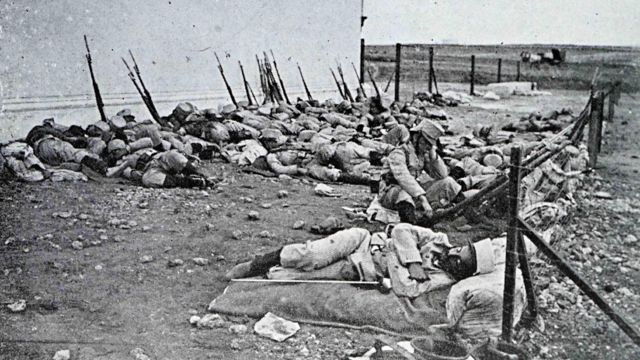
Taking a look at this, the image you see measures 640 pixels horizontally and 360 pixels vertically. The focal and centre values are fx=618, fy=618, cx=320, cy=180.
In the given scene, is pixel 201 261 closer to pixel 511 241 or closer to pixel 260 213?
pixel 260 213

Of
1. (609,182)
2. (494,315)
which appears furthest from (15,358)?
(609,182)

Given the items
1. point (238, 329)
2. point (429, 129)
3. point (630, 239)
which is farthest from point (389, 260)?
point (630, 239)

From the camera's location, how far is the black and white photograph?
13.3 feet

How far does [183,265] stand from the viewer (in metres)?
5.47

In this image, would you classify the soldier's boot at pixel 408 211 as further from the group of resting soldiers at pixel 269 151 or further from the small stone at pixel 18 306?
the small stone at pixel 18 306

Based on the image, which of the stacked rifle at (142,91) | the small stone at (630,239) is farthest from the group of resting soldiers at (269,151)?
the small stone at (630,239)

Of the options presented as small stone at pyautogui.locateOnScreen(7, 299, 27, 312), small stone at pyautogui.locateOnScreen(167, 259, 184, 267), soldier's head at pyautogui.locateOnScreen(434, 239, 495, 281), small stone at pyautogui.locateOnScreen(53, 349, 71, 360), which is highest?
soldier's head at pyautogui.locateOnScreen(434, 239, 495, 281)

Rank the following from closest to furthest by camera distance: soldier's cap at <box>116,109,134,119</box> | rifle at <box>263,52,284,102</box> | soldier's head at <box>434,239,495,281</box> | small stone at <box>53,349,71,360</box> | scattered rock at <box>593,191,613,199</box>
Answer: small stone at <box>53,349,71,360</box> → soldier's head at <box>434,239,495,281</box> → scattered rock at <box>593,191,613,199</box> → soldier's cap at <box>116,109,134,119</box> → rifle at <box>263,52,284,102</box>

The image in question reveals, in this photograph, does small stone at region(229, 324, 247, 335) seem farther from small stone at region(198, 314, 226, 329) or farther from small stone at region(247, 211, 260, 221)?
small stone at region(247, 211, 260, 221)

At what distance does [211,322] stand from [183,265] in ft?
4.25

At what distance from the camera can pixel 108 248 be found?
579 centimetres

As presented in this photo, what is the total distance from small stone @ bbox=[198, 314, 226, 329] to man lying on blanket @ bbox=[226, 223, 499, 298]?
0.65 meters

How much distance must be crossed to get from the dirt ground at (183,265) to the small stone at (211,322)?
0.05m

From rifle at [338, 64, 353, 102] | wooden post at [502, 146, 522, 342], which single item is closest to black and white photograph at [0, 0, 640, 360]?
wooden post at [502, 146, 522, 342]
